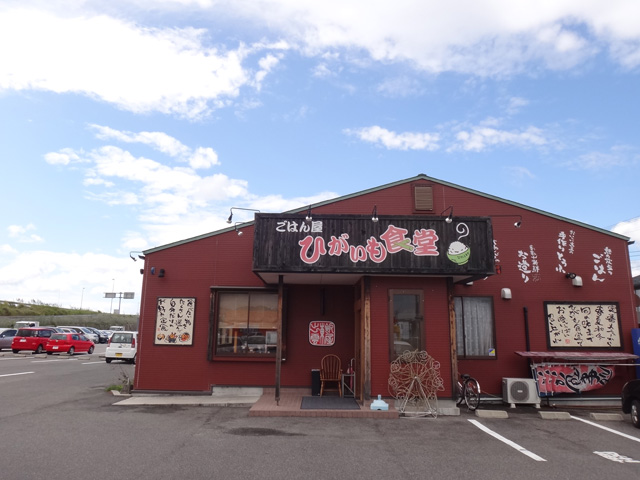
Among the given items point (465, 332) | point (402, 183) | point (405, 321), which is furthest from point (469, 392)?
point (402, 183)

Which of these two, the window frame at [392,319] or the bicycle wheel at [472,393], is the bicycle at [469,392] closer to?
the bicycle wheel at [472,393]

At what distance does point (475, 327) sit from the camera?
11.7 metres

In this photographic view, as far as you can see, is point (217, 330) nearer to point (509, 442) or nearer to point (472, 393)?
point (472, 393)

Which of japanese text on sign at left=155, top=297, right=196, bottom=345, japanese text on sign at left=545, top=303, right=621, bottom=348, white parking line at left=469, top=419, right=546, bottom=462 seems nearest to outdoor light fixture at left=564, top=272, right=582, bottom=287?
japanese text on sign at left=545, top=303, right=621, bottom=348

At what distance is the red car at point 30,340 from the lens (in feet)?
84.9

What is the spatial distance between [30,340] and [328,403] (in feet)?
75.8

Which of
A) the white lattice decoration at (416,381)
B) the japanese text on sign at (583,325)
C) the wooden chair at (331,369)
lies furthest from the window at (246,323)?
the japanese text on sign at (583,325)

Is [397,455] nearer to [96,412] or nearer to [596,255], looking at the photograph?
[96,412]

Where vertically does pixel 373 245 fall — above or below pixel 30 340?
above

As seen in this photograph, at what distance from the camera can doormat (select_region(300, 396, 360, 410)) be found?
958cm

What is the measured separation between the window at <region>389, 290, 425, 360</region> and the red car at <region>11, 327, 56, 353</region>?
78.8ft

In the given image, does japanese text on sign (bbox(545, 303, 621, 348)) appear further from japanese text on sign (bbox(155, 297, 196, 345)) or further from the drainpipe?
japanese text on sign (bbox(155, 297, 196, 345))

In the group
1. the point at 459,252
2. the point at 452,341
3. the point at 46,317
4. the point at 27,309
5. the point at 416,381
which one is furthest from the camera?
the point at 27,309

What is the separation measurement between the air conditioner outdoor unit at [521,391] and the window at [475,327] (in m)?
0.96
